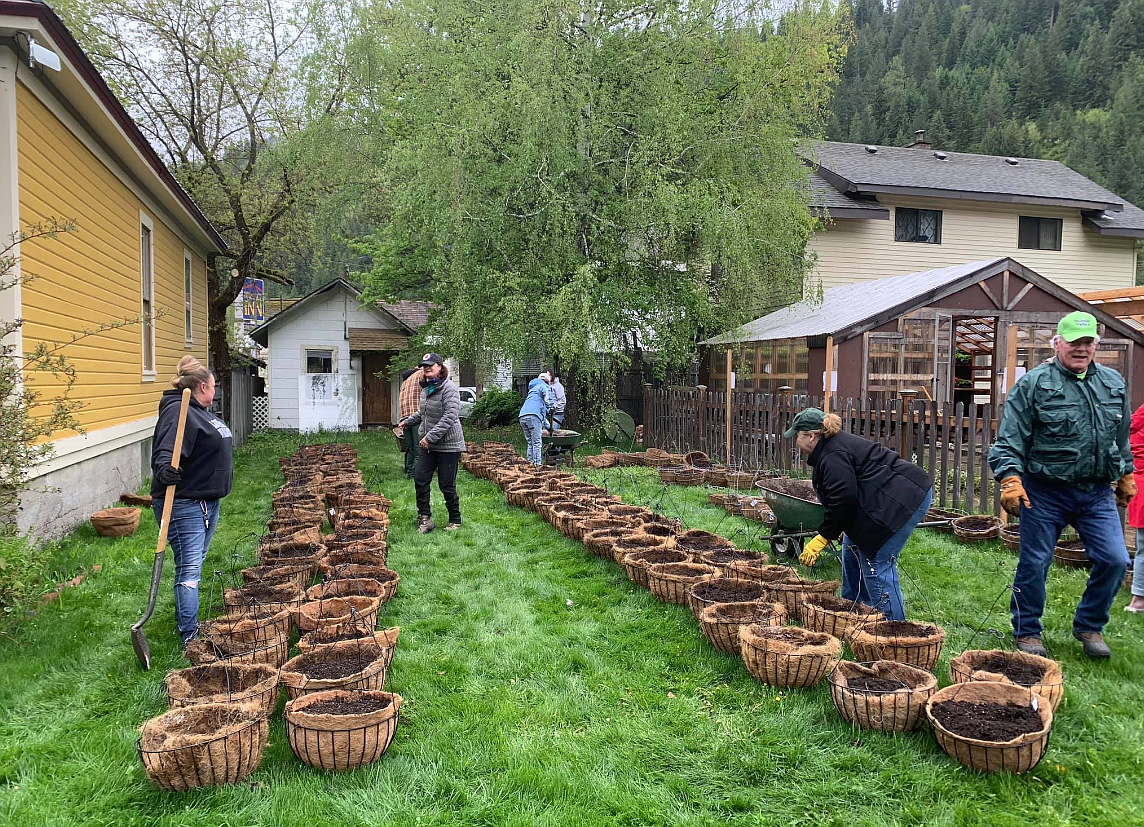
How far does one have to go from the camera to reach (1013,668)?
13.3 ft

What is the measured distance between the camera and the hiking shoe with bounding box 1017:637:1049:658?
4464 millimetres

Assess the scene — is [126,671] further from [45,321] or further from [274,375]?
[274,375]

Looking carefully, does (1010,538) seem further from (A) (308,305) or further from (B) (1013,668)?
(A) (308,305)

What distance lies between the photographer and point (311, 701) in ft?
12.0

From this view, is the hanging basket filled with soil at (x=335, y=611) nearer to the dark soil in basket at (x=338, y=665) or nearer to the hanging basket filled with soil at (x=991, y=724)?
the dark soil in basket at (x=338, y=665)

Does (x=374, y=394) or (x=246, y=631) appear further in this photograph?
(x=374, y=394)

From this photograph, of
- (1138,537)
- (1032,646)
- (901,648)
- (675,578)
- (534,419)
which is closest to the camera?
(901,648)

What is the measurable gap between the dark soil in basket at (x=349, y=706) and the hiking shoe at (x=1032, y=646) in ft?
11.9

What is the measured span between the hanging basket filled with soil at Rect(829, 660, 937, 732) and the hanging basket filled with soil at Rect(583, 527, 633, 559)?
3.12m

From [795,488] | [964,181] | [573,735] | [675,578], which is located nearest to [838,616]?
[675,578]

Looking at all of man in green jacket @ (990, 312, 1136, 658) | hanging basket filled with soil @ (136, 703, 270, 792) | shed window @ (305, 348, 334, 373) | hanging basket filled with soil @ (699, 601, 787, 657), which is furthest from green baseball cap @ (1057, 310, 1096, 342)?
shed window @ (305, 348, 334, 373)

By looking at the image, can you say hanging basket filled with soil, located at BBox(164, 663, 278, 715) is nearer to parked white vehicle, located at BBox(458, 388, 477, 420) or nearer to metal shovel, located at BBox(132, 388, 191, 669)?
metal shovel, located at BBox(132, 388, 191, 669)

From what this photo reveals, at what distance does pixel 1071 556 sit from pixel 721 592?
3223 mm

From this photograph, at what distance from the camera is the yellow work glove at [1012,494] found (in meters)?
4.28
